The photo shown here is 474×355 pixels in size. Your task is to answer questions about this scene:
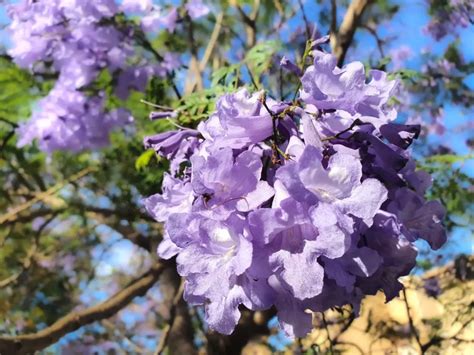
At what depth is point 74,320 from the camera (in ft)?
8.33

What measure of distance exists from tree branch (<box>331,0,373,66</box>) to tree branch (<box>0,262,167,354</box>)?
136cm

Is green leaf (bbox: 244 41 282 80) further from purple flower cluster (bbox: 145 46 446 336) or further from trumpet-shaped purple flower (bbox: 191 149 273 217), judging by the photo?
trumpet-shaped purple flower (bbox: 191 149 273 217)

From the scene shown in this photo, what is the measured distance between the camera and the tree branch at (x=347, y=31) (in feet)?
9.00

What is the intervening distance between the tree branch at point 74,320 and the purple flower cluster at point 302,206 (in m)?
1.28

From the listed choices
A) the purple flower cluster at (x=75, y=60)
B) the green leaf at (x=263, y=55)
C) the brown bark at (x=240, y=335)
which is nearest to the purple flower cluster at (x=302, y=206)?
the green leaf at (x=263, y=55)

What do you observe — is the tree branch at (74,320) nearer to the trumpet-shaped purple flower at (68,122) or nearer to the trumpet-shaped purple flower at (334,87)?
the trumpet-shaped purple flower at (68,122)

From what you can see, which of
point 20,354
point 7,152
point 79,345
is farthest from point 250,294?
point 79,345

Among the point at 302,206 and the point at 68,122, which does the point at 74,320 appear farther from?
the point at 302,206

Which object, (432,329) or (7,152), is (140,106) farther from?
(432,329)

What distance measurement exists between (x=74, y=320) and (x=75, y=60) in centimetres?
107

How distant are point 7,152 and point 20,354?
156 cm

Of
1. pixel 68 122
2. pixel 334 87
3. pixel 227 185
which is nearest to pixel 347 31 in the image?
pixel 68 122

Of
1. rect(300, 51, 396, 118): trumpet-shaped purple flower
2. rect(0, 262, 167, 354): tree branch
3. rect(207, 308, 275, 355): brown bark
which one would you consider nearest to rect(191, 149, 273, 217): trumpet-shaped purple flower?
rect(300, 51, 396, 118): trumpet-shaped purple flower

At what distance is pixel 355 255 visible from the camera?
38.2 inches
